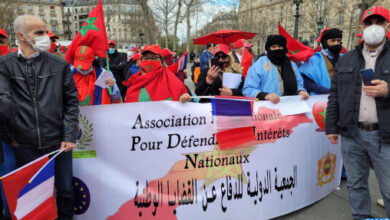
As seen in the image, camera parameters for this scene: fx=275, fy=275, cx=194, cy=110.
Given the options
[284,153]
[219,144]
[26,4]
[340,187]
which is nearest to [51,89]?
[219,144]

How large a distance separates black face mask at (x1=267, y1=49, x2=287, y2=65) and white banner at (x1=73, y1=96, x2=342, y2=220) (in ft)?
2.91

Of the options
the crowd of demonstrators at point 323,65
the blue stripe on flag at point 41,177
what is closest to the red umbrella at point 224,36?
the crowd of demonstrators at point 323,65

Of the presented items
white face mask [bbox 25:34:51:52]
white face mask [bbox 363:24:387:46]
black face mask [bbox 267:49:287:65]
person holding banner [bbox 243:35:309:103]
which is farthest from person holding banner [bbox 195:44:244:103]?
white face mask [bbox 25:34:51:52]

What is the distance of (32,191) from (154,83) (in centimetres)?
159

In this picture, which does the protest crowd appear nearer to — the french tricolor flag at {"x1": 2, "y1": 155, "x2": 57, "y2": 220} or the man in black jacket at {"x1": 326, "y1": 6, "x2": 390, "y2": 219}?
the man in black jacket at {"x1": 326, "y1": 6, "x2": 390, "y2": 219}

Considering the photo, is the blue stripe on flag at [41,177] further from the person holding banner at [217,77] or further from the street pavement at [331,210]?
the street pavement at [331,210]

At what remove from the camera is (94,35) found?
3.04m

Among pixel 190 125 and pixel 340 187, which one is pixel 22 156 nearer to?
pixel 190 125

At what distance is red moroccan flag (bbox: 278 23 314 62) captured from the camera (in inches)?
143

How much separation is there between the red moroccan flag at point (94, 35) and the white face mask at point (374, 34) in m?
2.54

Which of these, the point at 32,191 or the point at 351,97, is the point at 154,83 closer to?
the point at 32,191

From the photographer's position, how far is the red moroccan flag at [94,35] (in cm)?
304

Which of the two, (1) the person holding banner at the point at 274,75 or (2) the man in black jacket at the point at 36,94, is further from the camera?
(1) the person holding banner at the point at 274,75

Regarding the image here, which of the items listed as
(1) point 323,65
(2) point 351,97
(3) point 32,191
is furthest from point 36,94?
(1) point 323,65
